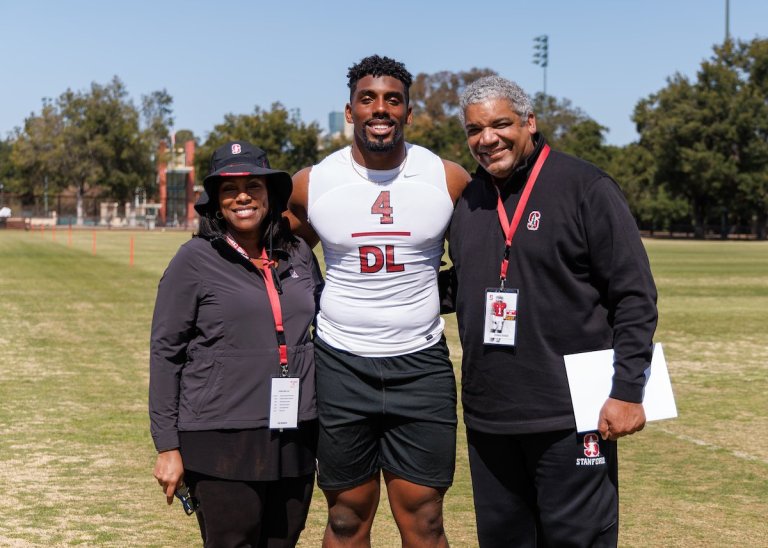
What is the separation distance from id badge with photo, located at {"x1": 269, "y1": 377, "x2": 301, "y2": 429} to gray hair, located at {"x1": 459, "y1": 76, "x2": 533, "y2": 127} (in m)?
1.24

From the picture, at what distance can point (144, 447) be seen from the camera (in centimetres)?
814

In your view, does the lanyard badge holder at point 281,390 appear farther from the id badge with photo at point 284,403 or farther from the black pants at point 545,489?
the black pants at point 545,489

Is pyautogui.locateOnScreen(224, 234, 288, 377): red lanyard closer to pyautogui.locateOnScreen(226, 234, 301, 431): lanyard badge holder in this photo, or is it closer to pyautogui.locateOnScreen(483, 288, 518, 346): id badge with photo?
pyautogui.locateOnScreen(226, 234, 301, 431): lanyard badge holder

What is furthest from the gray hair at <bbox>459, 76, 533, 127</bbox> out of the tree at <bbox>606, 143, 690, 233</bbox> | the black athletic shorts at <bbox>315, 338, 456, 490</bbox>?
the tree at <bbox>606, 143, 690, 233</bbox>

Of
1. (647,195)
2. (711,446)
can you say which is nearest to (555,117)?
(647,195)

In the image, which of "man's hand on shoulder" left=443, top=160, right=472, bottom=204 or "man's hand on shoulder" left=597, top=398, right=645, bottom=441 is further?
"man's hand on shoulder" left=443, top=160, right=472, bottom=204

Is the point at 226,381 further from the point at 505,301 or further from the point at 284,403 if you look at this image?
the point at 505,301

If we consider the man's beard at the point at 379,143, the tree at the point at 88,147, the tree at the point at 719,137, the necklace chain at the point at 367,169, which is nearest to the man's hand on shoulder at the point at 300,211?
the necklace chain at the point at 367,169

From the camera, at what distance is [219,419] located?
3.97 meters

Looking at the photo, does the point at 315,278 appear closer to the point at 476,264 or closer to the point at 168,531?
the point at 476,264

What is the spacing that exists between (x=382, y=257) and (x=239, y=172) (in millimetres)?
665

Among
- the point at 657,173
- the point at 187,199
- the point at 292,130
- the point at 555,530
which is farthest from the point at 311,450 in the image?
the point at 187,199

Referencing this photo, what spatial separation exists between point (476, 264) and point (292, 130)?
3589 inches

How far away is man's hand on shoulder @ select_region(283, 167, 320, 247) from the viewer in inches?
178
